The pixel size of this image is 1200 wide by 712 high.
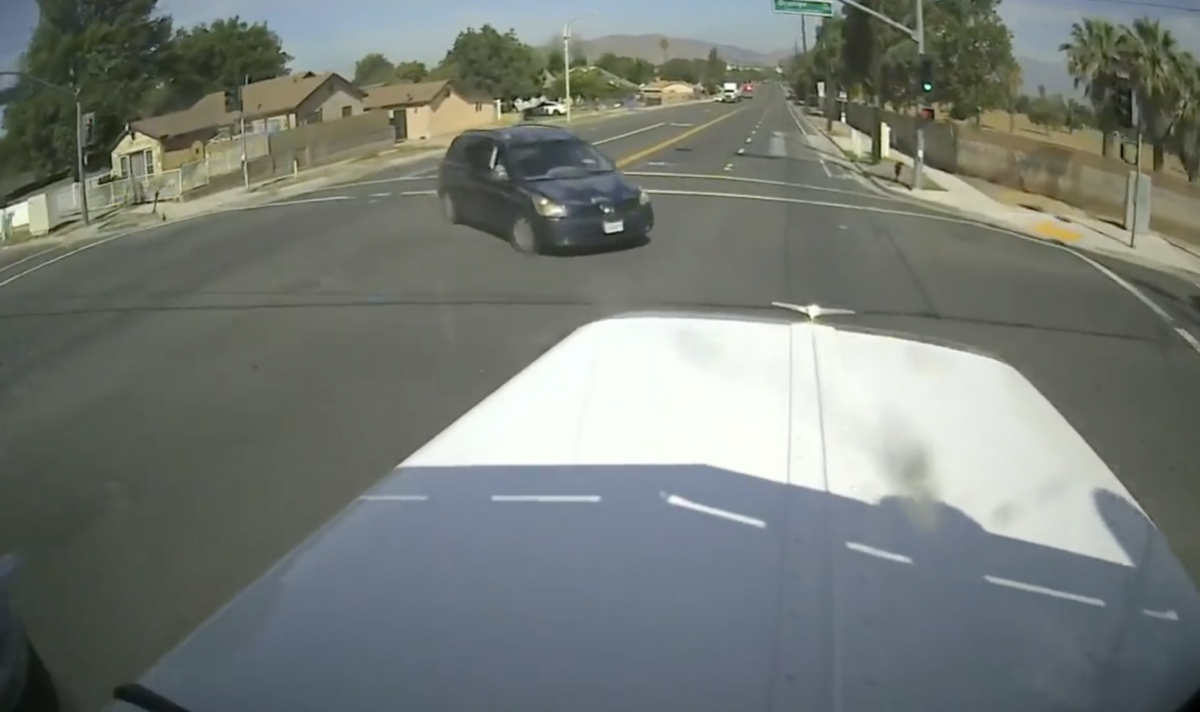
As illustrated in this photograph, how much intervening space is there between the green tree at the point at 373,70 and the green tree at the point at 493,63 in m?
0.14

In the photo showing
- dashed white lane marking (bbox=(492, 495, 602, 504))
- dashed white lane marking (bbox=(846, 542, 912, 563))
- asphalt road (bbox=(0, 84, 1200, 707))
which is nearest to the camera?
dashed white lane marking (bbox=(846, 542, 912, 563))

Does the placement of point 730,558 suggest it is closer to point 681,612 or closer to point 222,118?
point 681,612

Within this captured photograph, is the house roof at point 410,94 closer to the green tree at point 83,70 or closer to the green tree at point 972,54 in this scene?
the green tree at point 83,70

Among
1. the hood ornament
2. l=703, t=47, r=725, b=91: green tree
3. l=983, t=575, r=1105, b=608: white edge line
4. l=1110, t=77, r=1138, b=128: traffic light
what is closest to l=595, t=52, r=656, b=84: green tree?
l=703, t=47, r=725, b=91: green tree

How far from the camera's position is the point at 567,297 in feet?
10.4

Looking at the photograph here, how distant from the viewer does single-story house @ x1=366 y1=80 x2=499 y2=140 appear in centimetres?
342

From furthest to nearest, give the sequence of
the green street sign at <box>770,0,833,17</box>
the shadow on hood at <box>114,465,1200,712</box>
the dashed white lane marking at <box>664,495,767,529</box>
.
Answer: the green street sign at <box>770,0,833,17</box> < the dashed white lane marking at <box>664,495,767,529</box> < the shadow on hood at <box>114,465,1200,712</box>

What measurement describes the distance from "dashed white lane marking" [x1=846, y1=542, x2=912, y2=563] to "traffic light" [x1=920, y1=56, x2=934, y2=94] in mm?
1571

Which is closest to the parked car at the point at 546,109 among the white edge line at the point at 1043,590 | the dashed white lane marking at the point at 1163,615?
the white edge line at the point at 1043,590

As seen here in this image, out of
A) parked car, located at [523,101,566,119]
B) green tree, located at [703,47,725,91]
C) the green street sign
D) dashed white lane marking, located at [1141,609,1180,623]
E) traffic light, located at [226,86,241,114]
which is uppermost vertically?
the green street sign

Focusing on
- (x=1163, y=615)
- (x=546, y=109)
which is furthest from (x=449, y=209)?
(x=1163, y=615)

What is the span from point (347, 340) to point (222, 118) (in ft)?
2.21

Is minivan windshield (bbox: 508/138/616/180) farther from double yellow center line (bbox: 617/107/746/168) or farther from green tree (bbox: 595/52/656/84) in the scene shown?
green tree (bbox: 595/52/656/84)

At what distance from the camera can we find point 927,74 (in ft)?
10.8
